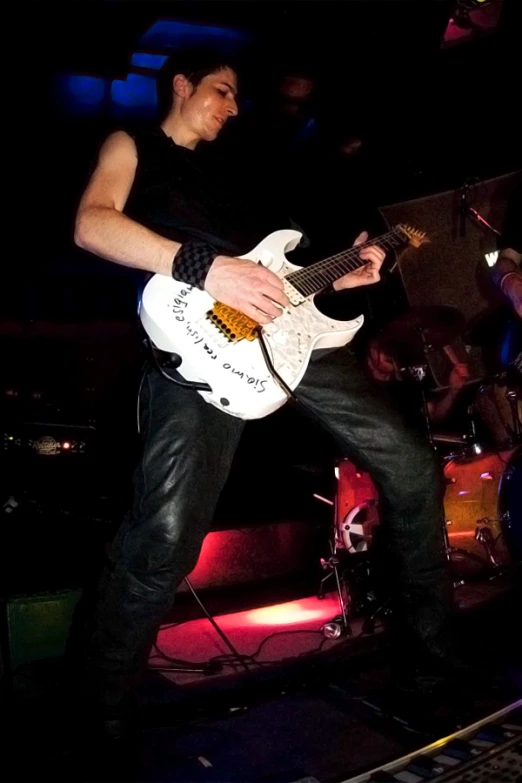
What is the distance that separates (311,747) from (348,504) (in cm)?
214

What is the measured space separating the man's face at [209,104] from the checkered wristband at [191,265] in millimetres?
839

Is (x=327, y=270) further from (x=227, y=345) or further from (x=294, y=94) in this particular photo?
(x=294, y=94)

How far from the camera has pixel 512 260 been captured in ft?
13.4

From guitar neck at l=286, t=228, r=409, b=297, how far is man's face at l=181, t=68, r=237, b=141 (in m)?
0.73

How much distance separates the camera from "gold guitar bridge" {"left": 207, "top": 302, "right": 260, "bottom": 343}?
75.9 inches

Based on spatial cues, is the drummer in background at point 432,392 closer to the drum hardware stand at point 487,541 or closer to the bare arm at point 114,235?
the drum hardware stand at point 487,541

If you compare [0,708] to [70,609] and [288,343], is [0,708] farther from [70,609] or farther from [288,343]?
[288,343]

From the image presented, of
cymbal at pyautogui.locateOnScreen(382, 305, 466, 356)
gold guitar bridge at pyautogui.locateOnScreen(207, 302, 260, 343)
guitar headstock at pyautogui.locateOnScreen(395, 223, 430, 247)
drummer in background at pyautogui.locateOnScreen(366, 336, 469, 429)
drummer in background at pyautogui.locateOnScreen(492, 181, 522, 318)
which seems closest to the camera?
gold guitar bridge at pyautogui.locateOnScreen(207, 302, 260, 343)

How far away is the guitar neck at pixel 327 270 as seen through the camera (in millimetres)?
2225

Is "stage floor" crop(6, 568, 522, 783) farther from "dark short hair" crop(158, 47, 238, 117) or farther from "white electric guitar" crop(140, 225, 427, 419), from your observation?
"dark short hair" crop(158, 47, 238, 117)

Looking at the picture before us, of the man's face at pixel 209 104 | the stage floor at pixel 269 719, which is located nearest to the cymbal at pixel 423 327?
the stage floor at pixel 269 719

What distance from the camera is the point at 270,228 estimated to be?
2451mm

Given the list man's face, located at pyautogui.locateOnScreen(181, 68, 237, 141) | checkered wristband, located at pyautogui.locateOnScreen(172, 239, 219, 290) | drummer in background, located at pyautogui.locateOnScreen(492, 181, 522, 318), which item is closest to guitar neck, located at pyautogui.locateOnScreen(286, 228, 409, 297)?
checkered wristband, located at pyautogui.locateOnScreen(172, 239, 219, 290)

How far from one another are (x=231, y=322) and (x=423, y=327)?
258 centimetres
